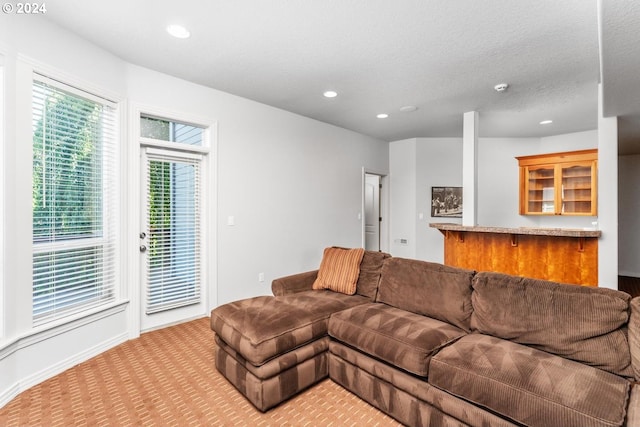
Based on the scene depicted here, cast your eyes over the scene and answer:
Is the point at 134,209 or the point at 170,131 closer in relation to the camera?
the point at 134,209

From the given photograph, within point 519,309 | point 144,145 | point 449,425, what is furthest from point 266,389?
point 144,145

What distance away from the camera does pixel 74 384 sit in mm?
2277

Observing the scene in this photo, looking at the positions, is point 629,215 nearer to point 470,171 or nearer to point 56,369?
point 470,171

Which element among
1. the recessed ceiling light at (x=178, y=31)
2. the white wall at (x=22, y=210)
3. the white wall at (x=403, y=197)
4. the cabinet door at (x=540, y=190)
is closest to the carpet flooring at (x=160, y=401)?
the white wall at (x=22, y=210)

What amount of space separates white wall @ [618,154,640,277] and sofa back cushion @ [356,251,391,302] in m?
6.12

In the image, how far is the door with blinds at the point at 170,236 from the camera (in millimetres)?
3283

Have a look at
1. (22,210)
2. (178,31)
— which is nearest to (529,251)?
(178,31)

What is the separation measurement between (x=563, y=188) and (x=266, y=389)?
240 inches

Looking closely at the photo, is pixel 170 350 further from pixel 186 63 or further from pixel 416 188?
pixel 416 188

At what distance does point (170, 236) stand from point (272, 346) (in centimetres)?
208

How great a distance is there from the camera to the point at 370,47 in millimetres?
2705

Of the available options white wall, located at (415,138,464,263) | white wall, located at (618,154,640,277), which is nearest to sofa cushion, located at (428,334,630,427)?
white wall, located at (415,138,464,263)

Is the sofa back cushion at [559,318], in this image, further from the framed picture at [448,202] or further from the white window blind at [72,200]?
the framed picture at [448,202]

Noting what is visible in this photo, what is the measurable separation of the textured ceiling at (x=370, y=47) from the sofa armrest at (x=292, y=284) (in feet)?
6.96
